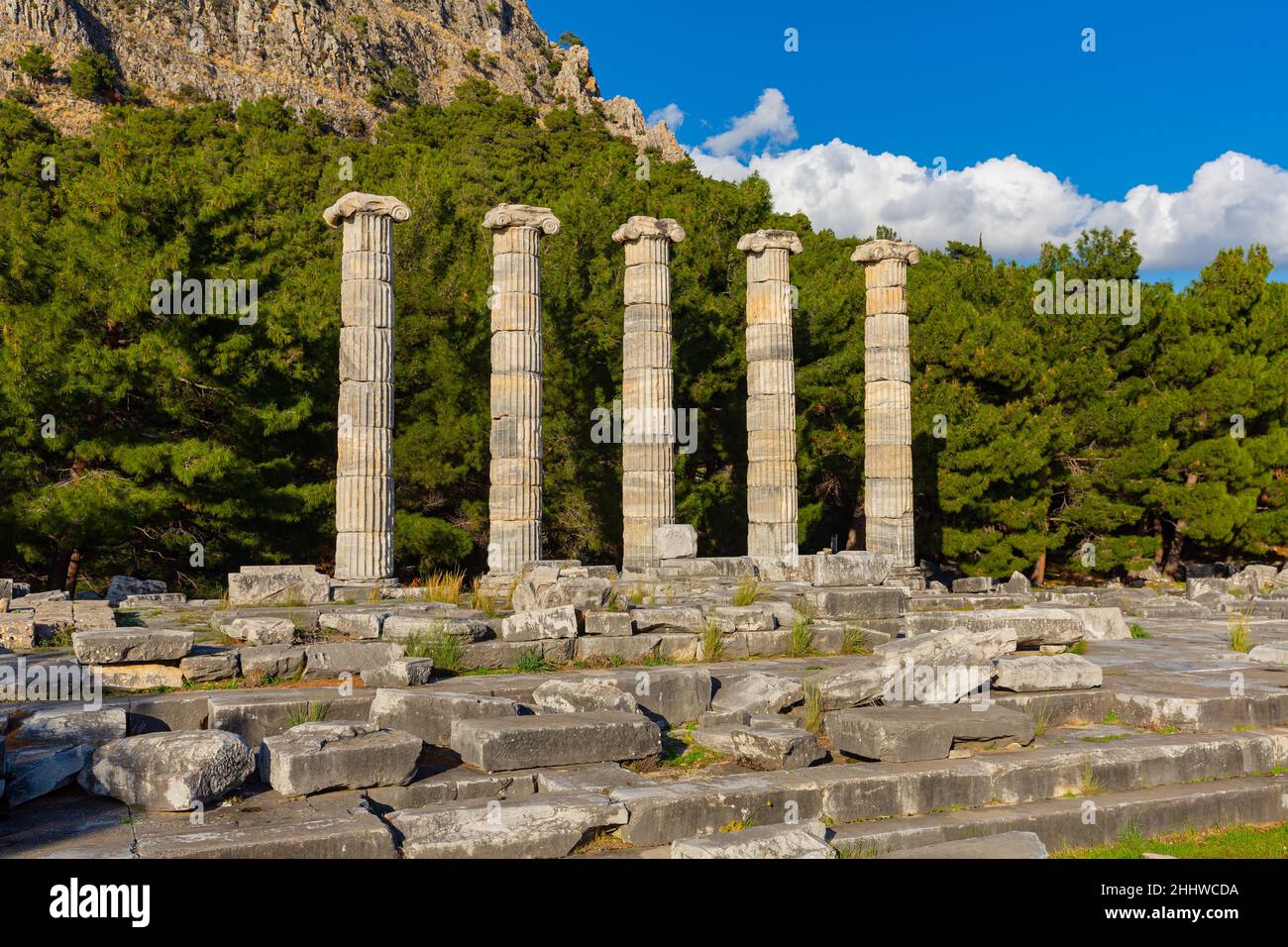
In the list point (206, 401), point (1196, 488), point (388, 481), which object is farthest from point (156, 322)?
point (1196, 488)

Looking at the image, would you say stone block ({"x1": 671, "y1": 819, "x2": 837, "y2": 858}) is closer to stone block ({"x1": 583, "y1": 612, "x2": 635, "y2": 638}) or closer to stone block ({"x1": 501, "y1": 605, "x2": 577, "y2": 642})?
stone block ({"x1": 501, "y1": 605, "x2": 577, "y2": 642})

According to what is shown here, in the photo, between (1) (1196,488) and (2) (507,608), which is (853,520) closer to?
(1) (1196,488)

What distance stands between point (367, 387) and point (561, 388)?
8.01 metres

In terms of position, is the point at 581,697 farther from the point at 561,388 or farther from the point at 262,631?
the point at 561,388

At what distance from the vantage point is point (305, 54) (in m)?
73.4

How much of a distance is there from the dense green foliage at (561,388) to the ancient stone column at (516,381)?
156 inches

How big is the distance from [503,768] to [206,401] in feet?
52.7

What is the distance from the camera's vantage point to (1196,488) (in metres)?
28.4

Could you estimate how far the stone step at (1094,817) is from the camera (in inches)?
255

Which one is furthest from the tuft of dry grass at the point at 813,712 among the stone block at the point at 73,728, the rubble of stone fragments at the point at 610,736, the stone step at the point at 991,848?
the stone block at the point at 73,728

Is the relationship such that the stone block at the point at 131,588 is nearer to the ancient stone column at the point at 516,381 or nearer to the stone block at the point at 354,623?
the ancient stone column at the point at 516,381

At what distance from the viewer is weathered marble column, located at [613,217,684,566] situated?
21812 millimetres

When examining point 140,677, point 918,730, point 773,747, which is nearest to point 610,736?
point 773,747

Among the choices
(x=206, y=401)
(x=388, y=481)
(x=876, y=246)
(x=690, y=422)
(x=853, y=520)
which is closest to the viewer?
(x=388, y=481)
